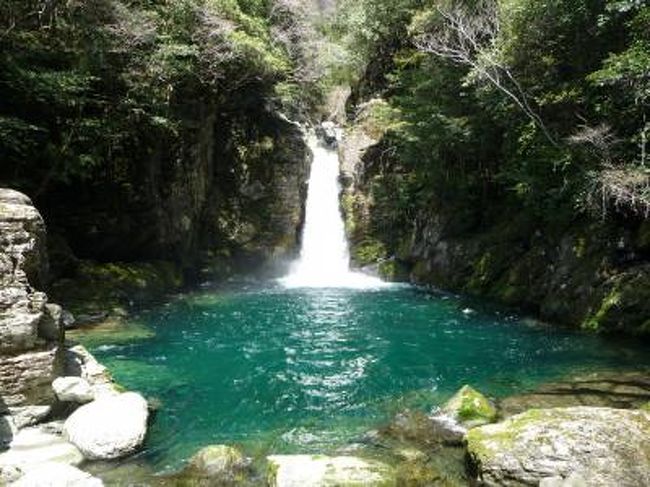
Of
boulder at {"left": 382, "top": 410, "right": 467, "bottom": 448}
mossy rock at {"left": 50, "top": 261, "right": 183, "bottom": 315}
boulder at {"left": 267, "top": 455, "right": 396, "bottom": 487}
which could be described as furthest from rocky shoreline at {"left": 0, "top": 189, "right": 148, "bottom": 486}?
mossy rock at {"left": 50, "top": 261, "right": 183, "bottom": 315}

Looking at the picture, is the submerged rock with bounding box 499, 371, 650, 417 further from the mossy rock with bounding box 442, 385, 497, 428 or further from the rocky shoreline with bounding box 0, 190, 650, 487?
the mossy rock with bounding box 442, 385, 497, 428

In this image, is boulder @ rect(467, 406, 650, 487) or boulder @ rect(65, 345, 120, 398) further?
boulder @ rect(65, 345, 120, 398)

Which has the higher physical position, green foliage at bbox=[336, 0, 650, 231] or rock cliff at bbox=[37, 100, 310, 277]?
green foliage at bbox=[336, 0, 650, 231]

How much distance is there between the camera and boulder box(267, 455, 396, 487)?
8359 millimetres

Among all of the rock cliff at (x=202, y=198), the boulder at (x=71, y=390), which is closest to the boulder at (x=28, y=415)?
the boulder at (x=71, y=390)

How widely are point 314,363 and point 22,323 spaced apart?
23.6 feet

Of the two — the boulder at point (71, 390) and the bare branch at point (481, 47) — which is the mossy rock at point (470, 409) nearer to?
the boulder at point (71, 390)

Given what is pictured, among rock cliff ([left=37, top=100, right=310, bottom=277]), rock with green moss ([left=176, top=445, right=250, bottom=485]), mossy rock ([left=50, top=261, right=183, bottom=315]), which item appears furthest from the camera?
rock cliff ([left=37, top=100, right=310, bottom=277])

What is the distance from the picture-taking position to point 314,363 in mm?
15375

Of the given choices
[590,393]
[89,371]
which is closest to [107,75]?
[89,371]

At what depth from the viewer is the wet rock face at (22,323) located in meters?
10.3

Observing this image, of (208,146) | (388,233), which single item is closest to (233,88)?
(208,146)

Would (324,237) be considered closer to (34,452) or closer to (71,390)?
(71,390)

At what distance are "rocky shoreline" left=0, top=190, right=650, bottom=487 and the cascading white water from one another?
63.0ft
